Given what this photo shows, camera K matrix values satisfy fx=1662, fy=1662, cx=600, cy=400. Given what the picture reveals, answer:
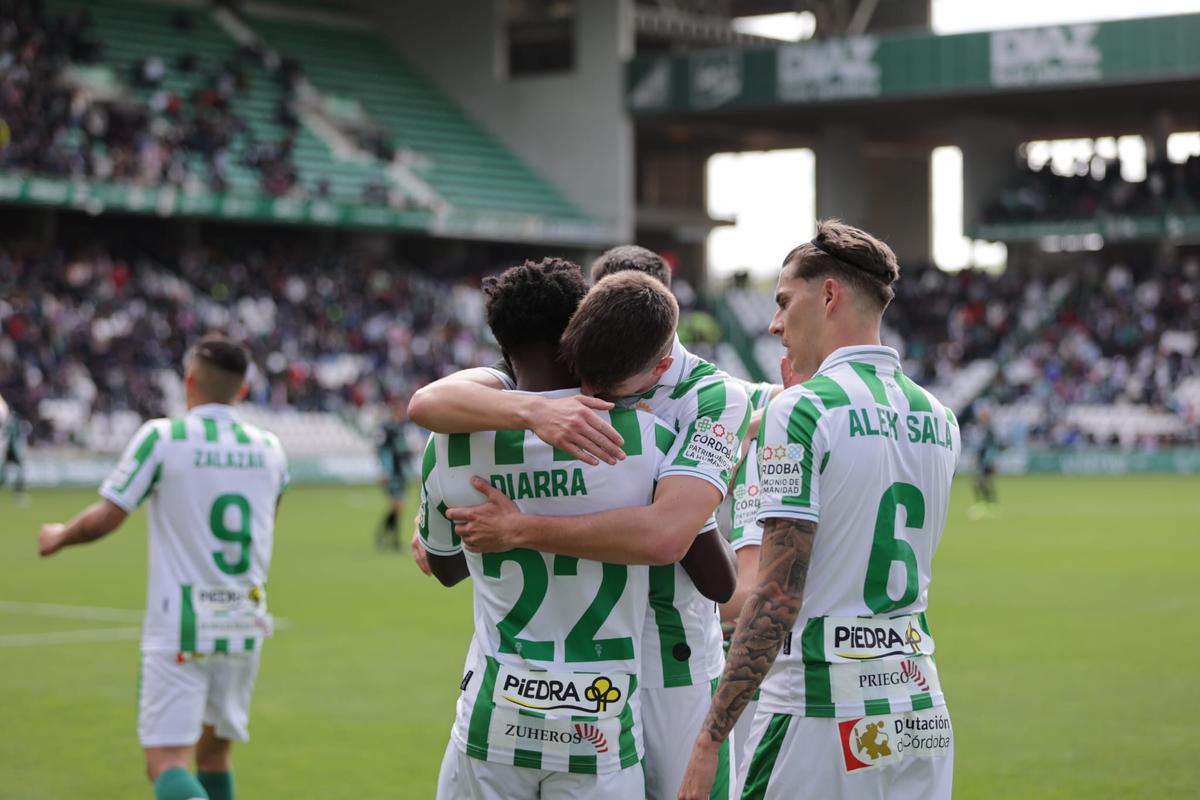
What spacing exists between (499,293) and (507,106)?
54684 mm

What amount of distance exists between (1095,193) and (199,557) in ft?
164

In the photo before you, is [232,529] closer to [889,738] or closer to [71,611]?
[889,738]

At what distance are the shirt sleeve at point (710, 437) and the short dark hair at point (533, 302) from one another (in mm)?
429

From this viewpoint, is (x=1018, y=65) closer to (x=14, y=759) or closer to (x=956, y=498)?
(x=956, y=498)

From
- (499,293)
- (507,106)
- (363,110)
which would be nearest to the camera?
(499,293)

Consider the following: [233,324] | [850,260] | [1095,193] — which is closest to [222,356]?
[850,260]

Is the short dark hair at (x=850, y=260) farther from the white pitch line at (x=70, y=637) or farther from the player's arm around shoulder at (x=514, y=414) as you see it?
the white pitch line at (x=70, y=637)

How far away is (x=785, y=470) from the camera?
4340mm

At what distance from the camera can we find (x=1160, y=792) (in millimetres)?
9109

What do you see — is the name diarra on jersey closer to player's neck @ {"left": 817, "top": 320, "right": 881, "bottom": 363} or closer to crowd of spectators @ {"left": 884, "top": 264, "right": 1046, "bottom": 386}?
player's neck @ {"left": 817, "top": 320, "right": 881, "bottom": 363}

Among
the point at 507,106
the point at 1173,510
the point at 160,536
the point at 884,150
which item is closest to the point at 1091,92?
the point at 884,150

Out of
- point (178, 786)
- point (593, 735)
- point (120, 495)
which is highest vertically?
point (120, 495)

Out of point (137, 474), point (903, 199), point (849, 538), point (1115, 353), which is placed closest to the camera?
point (849, 538)

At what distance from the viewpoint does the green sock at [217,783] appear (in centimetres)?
740
